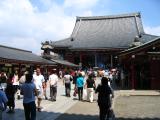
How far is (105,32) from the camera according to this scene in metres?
65.8

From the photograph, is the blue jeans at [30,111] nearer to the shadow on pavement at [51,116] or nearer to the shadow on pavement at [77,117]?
the shadow on pavement at [51,116]

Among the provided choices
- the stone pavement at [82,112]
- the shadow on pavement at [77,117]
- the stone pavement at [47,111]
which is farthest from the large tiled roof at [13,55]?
the shadow on pavement at [77,117]

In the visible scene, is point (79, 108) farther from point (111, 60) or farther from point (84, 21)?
point (84, 21)

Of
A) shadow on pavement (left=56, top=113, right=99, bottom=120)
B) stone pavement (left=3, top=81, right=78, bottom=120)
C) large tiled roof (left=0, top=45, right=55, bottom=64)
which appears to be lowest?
shadow on pavement (left=56, top=113, right=99, bottom=120)

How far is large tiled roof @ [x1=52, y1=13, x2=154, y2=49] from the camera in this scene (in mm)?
59344

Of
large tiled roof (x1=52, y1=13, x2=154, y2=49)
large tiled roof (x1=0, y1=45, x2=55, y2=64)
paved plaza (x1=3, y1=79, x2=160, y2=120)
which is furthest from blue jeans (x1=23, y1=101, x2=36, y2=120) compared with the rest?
large tiled roof (x1=52, y1=13, x2=154, y2=49)

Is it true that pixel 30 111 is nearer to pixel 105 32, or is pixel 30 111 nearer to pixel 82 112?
pixel 82 112

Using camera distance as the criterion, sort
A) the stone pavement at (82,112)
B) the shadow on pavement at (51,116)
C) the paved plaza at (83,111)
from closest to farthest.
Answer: the shadow on pavement at (51,116) < the paved plaza at (83,111) < the stone pavement at (82,112)

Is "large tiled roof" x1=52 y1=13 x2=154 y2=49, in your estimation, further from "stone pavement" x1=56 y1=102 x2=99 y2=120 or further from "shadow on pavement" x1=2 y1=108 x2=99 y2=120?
"shadow on pavement" x1=2 y1=108 x2=99 y2=120

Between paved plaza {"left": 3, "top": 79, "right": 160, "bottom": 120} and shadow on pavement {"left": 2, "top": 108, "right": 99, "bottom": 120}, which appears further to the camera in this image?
paved plaza {"left": 3, "top": 79, "right": 160, "bottom": 120}

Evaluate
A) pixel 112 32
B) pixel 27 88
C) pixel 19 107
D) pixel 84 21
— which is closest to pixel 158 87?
pixel 19 107

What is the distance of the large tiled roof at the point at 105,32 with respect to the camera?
59344 millimetres

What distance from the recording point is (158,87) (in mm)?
26391

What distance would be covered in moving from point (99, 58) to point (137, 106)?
135 ft
